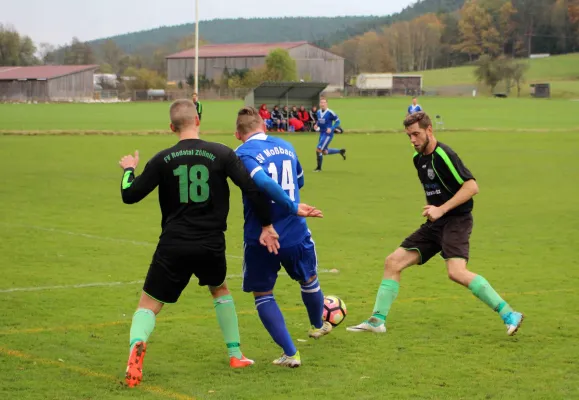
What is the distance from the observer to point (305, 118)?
152ft

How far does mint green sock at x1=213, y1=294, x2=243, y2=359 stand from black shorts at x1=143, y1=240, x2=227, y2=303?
29cm

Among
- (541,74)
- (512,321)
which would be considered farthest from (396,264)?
(541,74)

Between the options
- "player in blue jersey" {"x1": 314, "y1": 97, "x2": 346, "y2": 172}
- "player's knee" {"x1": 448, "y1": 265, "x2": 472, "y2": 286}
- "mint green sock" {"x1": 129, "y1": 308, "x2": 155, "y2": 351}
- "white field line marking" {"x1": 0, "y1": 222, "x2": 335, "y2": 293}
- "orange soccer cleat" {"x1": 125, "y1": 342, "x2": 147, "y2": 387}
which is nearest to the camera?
"orange soccer cleat" {"x1": 125, "y1": 342, "x2": 147, "y2": 387}

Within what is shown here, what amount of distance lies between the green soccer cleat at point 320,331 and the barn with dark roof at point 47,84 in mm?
115389

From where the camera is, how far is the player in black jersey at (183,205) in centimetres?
650

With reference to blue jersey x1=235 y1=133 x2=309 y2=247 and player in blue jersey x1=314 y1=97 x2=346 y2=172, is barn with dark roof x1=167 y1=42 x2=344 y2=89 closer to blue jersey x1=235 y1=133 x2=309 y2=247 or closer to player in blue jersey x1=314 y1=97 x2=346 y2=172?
player in blue jersey x1=314 y1=97 x2=346 y2=172

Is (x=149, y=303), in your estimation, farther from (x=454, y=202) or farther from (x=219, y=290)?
(x=454, y=202)

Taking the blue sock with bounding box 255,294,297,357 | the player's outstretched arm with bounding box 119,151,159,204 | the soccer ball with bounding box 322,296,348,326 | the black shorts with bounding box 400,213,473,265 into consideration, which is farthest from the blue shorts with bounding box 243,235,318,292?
the black shorts with bounding box 400,213,473,265

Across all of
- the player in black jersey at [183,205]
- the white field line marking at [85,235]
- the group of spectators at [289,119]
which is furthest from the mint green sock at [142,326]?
the group of spectators at [289,119]

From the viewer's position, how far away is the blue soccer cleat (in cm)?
784

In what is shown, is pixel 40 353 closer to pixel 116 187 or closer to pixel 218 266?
pixel 218 266

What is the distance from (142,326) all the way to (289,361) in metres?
1.20

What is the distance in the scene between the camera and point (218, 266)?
266 inches

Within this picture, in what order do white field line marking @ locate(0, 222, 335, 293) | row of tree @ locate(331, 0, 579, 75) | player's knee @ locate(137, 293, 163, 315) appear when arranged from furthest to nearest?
row of tree @ locate(331, 0, 579, 75) < white field line marking @ locate(0, 222, 335, 293) < player's knee @ locate(137, 293, 163, 315)
